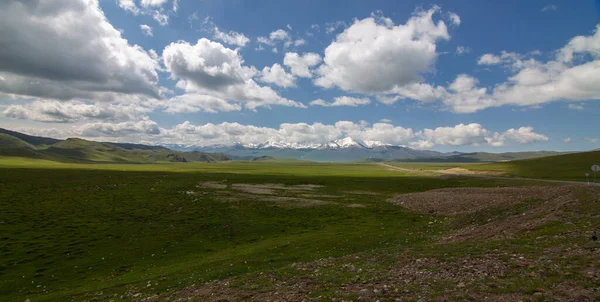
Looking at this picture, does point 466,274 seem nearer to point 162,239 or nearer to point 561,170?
point 162,239

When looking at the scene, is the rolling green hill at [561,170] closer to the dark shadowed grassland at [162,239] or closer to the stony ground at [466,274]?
the dark shadowed grassland at [162,239]

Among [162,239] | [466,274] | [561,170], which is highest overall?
[561,170]

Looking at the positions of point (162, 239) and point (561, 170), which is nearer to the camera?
point (162, 239)

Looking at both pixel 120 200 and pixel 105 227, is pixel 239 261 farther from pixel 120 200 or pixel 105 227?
pixel 120 200

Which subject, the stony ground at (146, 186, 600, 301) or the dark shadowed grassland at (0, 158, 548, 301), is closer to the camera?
the stony ground at (146, 186, 600, 301)

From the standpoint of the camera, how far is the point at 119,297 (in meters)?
20.4

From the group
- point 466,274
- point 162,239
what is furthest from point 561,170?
point 162,239

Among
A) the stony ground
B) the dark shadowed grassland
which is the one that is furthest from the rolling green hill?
the stony ground

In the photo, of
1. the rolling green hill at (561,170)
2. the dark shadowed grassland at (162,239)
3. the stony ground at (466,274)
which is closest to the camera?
the stony ground at (466,274)

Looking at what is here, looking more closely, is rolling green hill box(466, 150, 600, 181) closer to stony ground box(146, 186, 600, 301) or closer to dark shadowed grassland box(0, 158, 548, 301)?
dark shadowed grassland box(0, 158, 548, 301)

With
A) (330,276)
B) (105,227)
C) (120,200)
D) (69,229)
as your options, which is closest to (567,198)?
(330,276)

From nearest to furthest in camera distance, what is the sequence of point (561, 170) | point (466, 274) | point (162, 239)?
point (466, 274) < point (162, 239) < point (561, 170)

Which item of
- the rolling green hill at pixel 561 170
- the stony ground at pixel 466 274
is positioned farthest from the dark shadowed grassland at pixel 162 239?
the rolling green hill at pixel 561 170

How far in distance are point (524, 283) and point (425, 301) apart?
4.60m
